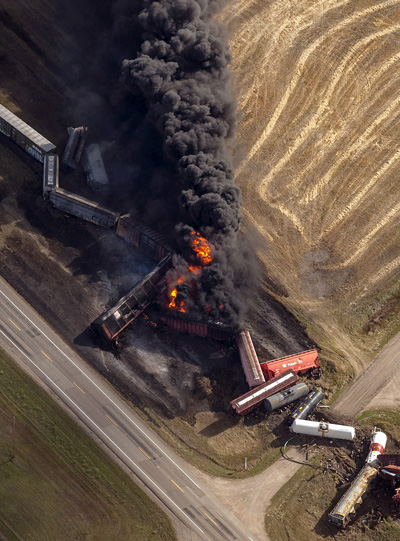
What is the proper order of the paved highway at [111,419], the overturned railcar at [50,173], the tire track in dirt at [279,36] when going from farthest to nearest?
the tire track in dirt at [279,36] < the overturned railcar at [50,173] < the paved highway at [111,419]

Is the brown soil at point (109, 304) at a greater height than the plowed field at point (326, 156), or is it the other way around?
the plowed field at point (326, 156)

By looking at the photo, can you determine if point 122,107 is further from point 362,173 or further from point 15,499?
point 15,499

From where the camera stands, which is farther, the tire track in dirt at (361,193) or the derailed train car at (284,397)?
the tire track in dirt at (361,193)

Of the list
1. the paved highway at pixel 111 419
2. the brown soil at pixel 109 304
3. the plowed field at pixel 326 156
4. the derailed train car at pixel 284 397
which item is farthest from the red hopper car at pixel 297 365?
the paved highway at pixel 111 419

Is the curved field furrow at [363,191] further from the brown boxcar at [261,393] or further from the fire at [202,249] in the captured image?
the brown boxcar at [261,393]

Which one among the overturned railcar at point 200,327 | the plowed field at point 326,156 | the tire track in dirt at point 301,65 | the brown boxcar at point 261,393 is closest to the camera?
the brown boxcar at point 261,393

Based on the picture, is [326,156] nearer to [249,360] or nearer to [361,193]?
[361,193]

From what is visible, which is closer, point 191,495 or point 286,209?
point 191,495

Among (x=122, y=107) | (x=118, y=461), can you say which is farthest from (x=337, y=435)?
(x=122, y=107)
